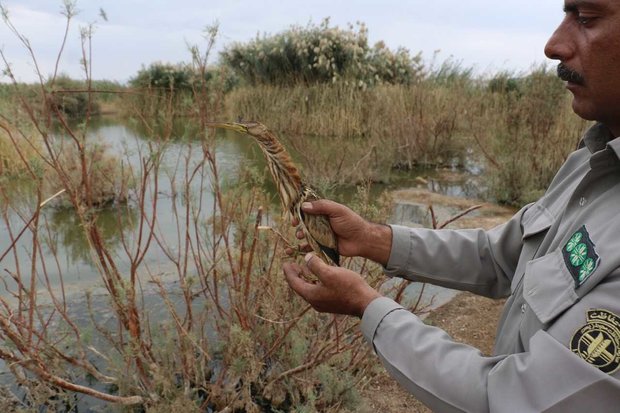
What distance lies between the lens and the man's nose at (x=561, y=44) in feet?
4.63

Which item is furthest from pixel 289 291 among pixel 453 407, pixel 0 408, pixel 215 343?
pixel 453 407

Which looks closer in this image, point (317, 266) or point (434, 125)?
→ point (317, 266)

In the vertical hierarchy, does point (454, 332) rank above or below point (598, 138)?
below

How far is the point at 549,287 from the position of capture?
129cm

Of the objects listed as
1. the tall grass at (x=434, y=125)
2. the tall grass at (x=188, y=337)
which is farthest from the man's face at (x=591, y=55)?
the tall grass at (x=434, y=125)

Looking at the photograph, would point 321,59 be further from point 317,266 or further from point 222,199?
point 317,266

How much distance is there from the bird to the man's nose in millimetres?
960

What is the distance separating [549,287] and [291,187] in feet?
3.33

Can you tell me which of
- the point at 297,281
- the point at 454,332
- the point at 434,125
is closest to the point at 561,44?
the point at 297,281

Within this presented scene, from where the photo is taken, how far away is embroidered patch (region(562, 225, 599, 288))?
1.17 m

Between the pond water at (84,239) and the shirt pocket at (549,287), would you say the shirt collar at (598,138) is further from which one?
the pond water at (84,239)

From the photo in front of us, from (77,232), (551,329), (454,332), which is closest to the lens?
(551,329)

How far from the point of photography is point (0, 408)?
3.06 metres

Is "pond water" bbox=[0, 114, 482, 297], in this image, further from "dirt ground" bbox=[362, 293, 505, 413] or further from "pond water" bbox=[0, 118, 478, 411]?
"dirt ground" bbox=[362, 293, 505, 413]
